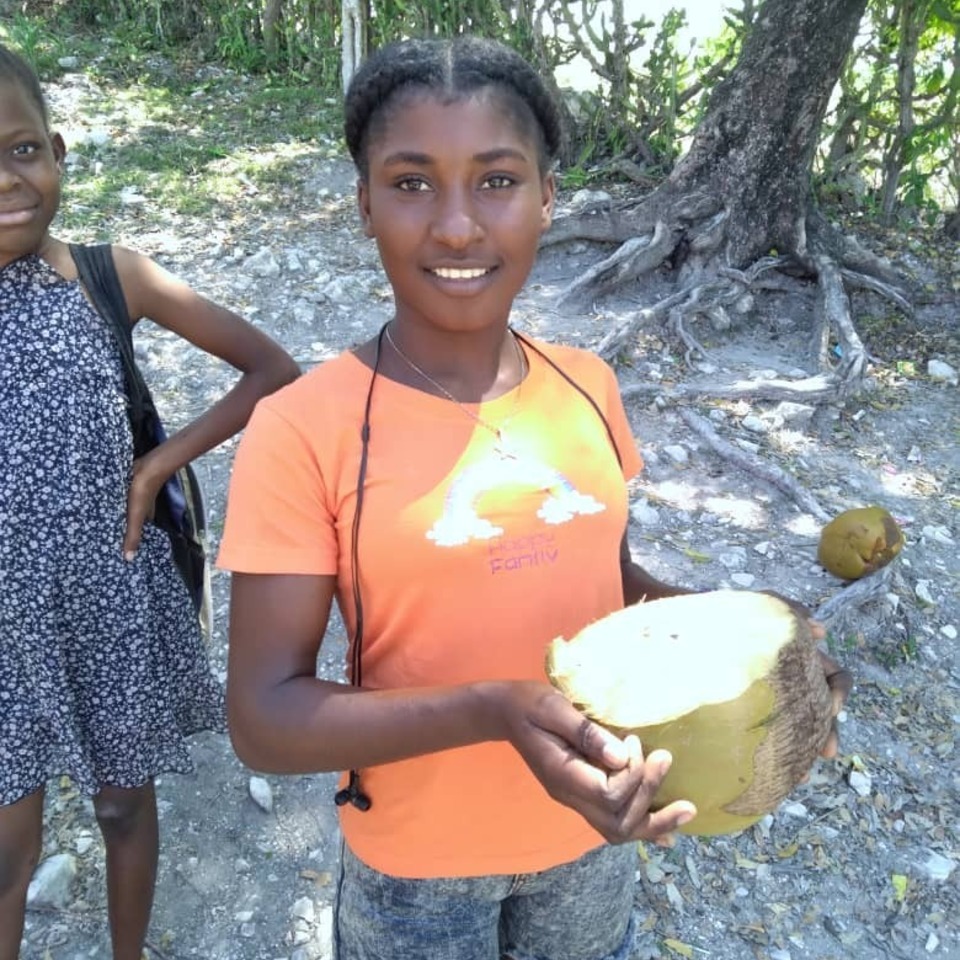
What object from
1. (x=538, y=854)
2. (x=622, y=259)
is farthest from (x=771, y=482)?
(x=538, y=854)

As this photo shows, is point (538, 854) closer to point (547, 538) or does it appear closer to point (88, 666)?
point (547, 538)

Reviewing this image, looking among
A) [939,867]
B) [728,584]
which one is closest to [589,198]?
[728,584]

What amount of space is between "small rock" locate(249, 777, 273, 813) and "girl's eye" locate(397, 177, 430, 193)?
179 centimetres

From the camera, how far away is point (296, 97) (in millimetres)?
7082

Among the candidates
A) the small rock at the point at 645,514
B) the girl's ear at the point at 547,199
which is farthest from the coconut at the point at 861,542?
the girl's ear at the point at 547,199

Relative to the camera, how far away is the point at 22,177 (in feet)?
4.83

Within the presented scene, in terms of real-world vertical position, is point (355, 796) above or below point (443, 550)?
below

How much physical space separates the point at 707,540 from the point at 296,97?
5.29m

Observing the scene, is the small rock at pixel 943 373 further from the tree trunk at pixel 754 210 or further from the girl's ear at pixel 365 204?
the girl's ear at pixel 365 204

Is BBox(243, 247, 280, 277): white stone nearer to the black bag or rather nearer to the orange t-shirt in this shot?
the black bag

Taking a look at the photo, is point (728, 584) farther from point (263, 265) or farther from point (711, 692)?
point (263, 265)

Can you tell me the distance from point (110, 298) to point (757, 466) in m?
2.68

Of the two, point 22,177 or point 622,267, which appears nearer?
point 22,177

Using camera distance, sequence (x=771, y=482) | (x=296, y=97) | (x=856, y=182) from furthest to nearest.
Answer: (x=296, y=97)
(x=856, y=182)
(x=771, y=482)
